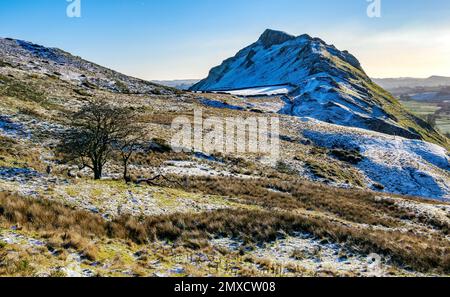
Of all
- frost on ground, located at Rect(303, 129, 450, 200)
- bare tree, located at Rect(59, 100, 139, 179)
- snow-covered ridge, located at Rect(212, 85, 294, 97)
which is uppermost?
snow-covered ridge, located at Rect(212, 85, 294, 97)

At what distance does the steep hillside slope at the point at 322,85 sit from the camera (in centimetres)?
9388

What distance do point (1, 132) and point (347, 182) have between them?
39.6 meters

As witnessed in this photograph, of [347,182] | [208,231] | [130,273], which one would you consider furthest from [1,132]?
[347,182]

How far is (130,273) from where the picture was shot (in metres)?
10.2

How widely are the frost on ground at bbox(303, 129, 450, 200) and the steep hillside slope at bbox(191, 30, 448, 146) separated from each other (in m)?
25.3

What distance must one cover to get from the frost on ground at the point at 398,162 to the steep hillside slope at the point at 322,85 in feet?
83.1

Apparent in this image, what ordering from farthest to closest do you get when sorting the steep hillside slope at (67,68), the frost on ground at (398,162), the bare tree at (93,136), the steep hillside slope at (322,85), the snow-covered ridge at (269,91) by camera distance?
1. the snow-covered ridge at (269,91)
2. the steep hillside slope at (322,85)
3. the steep hillside slope at (67,68)
4. the frost on ground at (398,162)
5. the bare tree at (93,136)

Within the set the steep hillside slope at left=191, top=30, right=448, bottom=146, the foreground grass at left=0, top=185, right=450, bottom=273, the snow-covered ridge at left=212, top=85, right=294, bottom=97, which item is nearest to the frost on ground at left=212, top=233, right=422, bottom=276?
the foreground grass at left=0, top=185, right=450, bottom=273

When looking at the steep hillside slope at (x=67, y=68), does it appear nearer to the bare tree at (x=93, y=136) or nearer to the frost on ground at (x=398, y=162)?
the frost on ground at (x=398, y=162)

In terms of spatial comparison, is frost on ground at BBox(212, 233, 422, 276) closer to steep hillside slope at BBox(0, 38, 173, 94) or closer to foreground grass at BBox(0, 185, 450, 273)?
foreground grass at BBox(0, 185, 450, 273)

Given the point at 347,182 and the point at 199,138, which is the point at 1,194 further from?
the point at 347,182

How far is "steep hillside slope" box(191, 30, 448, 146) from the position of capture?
93.9m

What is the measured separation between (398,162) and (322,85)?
62829mm

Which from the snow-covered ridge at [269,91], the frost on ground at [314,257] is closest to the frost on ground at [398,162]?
the frost on ground at [314,257]
